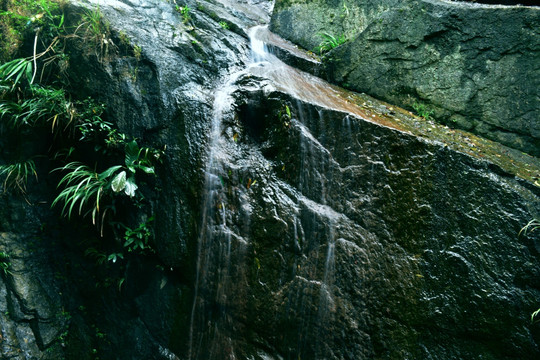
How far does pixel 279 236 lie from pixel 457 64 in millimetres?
3499

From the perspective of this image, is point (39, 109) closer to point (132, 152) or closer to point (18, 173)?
point (18, 173)

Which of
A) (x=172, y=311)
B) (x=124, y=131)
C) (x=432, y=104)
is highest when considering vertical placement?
(x=432, y=104)

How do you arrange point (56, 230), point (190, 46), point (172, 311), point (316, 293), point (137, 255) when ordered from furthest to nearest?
point (190, 46)
point (56, 230)
point (137, 255)
point (172, 311)
point (316, 293)

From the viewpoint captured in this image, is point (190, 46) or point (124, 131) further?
point (190, 46)

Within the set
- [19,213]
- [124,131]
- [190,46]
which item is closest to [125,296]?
[19,213]

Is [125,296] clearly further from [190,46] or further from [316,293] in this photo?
[190,46]

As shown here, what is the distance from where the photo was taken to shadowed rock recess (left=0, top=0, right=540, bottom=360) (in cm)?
296

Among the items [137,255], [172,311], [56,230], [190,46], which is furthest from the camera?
[190,46]

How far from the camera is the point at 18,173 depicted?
4.03 metres

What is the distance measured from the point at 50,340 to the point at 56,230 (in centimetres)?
140

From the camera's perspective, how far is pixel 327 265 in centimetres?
331

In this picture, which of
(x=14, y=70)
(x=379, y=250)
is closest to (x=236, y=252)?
(x=379, y=250)

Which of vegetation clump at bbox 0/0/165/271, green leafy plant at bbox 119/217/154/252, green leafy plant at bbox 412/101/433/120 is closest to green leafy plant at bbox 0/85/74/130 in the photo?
vegetation clump at bbox 0/0/165/271

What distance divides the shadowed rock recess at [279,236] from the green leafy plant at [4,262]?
7 cm
